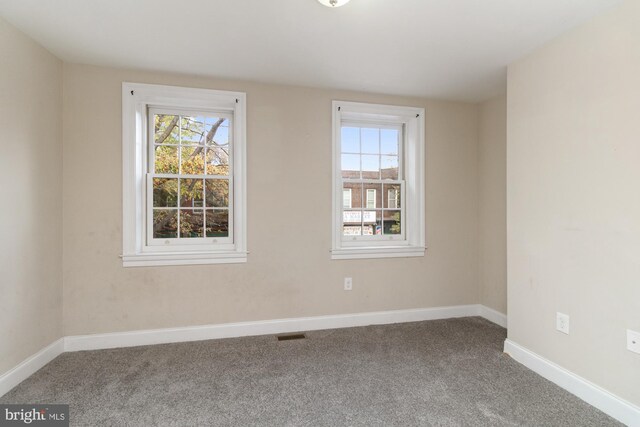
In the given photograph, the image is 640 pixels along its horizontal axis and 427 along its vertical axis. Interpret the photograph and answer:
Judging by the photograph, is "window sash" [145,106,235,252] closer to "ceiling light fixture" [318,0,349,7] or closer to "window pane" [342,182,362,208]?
"window pane" [342,182,362,208]

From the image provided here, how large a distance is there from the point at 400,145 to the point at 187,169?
7.35 ft

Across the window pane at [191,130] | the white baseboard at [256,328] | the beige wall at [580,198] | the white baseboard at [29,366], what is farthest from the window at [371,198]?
the white baseboard at [29,366]

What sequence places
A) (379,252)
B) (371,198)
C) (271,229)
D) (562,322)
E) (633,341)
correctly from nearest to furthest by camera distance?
(633,341)
(562,322)
(271,229)
(379,252)
(371,198)

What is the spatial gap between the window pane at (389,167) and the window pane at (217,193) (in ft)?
5.48

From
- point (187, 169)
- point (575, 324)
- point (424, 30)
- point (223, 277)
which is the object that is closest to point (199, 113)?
point (187, 169)

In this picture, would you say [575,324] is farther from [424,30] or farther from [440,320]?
[424,30]

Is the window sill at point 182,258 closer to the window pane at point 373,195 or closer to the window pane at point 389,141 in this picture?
the window pane at point 373,195

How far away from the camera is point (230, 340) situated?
291 cm

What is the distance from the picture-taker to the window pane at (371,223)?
346 centimetres

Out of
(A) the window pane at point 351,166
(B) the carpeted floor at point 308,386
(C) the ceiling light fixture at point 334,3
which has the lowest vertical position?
(B) the carpeted floor at point 308,386

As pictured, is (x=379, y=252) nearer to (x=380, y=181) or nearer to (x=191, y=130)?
(x=380, y=181)

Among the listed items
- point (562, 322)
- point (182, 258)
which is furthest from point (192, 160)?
point (562, 322)

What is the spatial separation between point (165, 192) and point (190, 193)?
0.22 meters

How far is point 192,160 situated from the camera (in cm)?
304
